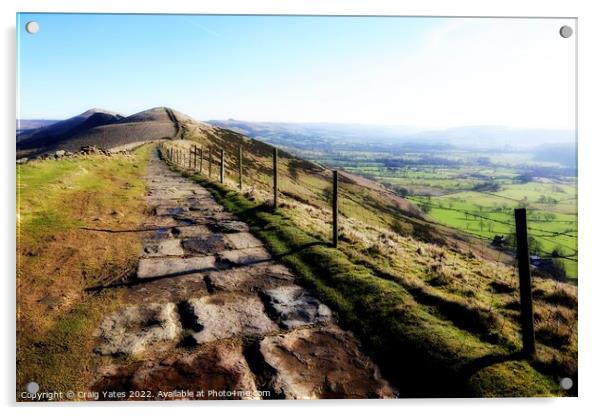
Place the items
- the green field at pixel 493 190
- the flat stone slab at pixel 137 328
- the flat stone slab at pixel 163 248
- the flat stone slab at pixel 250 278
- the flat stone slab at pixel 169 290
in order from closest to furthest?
the flat stone slab at pixel 137 328
the flat stone slab at pixel 169 290
the flat stone slab at pixel 250 278
the green field at pixel 493 190
the flat stone slab at pixel 163 248

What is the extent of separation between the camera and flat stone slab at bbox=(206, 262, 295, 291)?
22.1 ft

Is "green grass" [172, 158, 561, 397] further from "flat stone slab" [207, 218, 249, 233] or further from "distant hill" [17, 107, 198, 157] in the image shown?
"distant hill" [17, 107, 198, 157]

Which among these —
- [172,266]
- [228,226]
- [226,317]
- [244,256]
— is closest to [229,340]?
[226,317]

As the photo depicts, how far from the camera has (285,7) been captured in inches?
283

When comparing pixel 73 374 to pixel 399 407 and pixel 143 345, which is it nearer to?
pixel 143 345

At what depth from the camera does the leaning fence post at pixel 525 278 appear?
5.08 m

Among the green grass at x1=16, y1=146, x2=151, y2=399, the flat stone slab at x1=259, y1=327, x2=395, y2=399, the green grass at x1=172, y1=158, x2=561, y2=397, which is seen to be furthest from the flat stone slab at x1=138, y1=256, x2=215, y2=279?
the flat stone slab at x1=259, y1=327, x2=395, y2=399

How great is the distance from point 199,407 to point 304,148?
1218cm

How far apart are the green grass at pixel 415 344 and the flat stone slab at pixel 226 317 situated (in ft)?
3.37

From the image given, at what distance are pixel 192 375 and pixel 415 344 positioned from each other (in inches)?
103

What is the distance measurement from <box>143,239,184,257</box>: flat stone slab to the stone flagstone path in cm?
64

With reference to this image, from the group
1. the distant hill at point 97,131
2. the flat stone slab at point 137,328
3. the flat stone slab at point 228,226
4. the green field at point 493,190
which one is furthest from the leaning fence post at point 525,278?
the distant hill at point 97,131

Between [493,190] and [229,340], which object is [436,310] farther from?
[493,190]

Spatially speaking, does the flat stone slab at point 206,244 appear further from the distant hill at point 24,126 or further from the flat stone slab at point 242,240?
the distant hill at point 24,126
